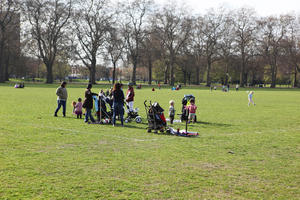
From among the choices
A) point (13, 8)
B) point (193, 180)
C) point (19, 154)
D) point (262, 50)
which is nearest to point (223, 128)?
point (193, 180)

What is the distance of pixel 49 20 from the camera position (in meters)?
65.8

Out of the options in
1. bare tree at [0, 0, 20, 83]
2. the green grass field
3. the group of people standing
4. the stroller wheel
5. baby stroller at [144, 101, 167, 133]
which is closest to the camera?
the green grass field

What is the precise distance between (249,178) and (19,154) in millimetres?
5417

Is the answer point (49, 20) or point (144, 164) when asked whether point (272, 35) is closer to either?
point (49, 20)

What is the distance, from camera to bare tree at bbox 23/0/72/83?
62.6 meters

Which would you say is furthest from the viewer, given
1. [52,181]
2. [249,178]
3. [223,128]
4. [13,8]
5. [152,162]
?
[13,8]

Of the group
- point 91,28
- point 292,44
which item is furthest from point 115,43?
point 292,44

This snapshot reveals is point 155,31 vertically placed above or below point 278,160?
above

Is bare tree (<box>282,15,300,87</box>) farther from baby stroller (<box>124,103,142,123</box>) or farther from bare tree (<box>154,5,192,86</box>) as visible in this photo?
baby stroller (<box>124,103,142,123</box>)

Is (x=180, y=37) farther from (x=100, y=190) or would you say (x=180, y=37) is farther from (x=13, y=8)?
(x=100, y=190)

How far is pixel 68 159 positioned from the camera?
7270 mm

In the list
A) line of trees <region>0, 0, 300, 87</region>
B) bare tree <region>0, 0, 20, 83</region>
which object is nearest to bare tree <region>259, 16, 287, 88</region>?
line of trees <region>0, 0, 300, 87</region>

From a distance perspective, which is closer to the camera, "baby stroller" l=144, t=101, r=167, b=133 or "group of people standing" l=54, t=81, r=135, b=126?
"baby stroller" l=144, t=101, r=167, b=133

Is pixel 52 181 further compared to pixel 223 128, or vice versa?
pixel 223 128
